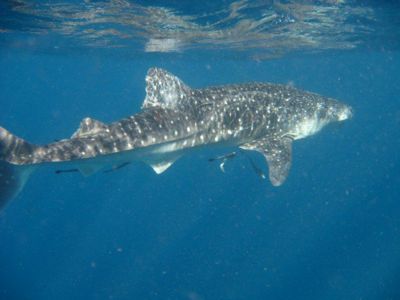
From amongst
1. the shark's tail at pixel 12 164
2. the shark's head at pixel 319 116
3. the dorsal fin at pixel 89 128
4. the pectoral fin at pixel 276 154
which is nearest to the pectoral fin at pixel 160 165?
the dorsal fin at pixel 89 128

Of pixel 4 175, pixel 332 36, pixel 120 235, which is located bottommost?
pixel 120 235

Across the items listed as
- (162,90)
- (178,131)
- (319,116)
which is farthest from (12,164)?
(319,116)

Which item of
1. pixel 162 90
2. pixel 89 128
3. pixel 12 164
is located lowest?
pixel 12 164

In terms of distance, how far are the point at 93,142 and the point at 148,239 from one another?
130ft

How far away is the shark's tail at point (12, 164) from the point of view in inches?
276

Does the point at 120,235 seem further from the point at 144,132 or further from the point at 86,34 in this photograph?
the point at 144,132

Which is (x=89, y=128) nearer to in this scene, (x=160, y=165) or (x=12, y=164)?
(x=12, y=164)

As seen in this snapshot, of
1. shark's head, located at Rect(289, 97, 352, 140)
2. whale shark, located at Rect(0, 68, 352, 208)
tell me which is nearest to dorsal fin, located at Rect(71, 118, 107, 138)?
whale shark, located at Rect(0, 68, 352, 208)

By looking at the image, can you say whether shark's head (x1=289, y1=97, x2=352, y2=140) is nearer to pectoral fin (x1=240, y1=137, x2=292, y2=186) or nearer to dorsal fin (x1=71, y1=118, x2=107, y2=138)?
pectoral fin (x1=240, y1=137, x2=292, y2=186)

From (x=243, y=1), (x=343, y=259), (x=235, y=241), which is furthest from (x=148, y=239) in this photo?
(x=243, y=1)

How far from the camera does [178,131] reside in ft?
29.1

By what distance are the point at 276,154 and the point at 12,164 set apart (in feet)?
20.1

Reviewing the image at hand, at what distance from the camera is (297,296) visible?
117 feet

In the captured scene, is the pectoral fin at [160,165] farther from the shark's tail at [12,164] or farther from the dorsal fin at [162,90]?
the shark's tail at [12,164]
